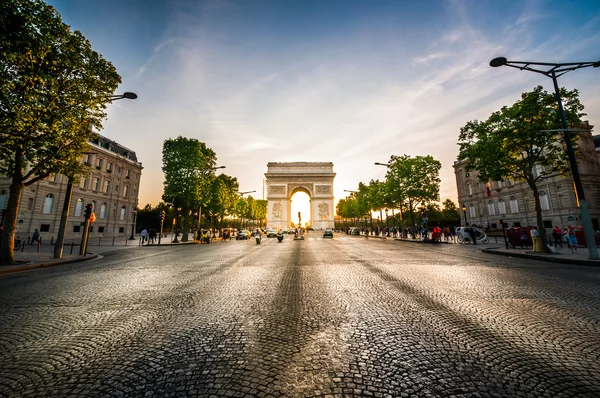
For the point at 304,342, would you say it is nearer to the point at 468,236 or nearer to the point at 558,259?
the point at 558,259

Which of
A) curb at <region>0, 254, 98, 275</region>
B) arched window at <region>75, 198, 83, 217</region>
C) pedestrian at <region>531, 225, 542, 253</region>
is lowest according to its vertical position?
curb at <region>0, 254, 98, 275</region>

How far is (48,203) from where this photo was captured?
3325 centimetres

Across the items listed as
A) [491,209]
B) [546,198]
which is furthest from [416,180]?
[491,209]

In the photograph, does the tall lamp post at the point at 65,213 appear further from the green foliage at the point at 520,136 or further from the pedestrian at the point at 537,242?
the pedestrian at the point at 537,242

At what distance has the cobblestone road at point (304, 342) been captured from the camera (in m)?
2.04

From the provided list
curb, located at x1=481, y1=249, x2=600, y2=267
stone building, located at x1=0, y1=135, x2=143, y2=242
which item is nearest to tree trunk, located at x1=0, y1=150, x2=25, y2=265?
stone building, located at x1=0, y1=135, x2=143, y2=242

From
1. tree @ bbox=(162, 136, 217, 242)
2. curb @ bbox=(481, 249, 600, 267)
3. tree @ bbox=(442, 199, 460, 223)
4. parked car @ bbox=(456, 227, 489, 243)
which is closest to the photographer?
curb @ bbox=(481, 249, 600, 267)

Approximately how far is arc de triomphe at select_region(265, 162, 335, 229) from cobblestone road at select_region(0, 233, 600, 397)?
68009 millimetres

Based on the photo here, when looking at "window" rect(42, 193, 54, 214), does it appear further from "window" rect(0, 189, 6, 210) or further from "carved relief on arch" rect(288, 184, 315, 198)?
"carved relief on arch" rect(288, 184, 315, 198)

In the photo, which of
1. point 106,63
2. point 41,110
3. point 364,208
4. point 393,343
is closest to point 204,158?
point 106,63

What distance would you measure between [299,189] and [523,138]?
216 ft

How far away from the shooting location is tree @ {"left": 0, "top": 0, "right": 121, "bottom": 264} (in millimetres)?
9555

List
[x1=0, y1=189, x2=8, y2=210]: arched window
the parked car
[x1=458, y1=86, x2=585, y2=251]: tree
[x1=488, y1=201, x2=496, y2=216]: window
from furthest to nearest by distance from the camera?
[x1=488, y1=201, x2=496, y2=216]: window < [x1=0, y1=189, x2=8, y2=210]: arched window < the parked car < [x1=458, y1=86, x2=585, y2=251]: tree

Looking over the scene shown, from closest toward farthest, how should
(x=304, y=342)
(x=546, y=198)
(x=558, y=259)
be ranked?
1. (x=304, y=342)
2. (x=558, y=259)
3. (x=546, y=198)
